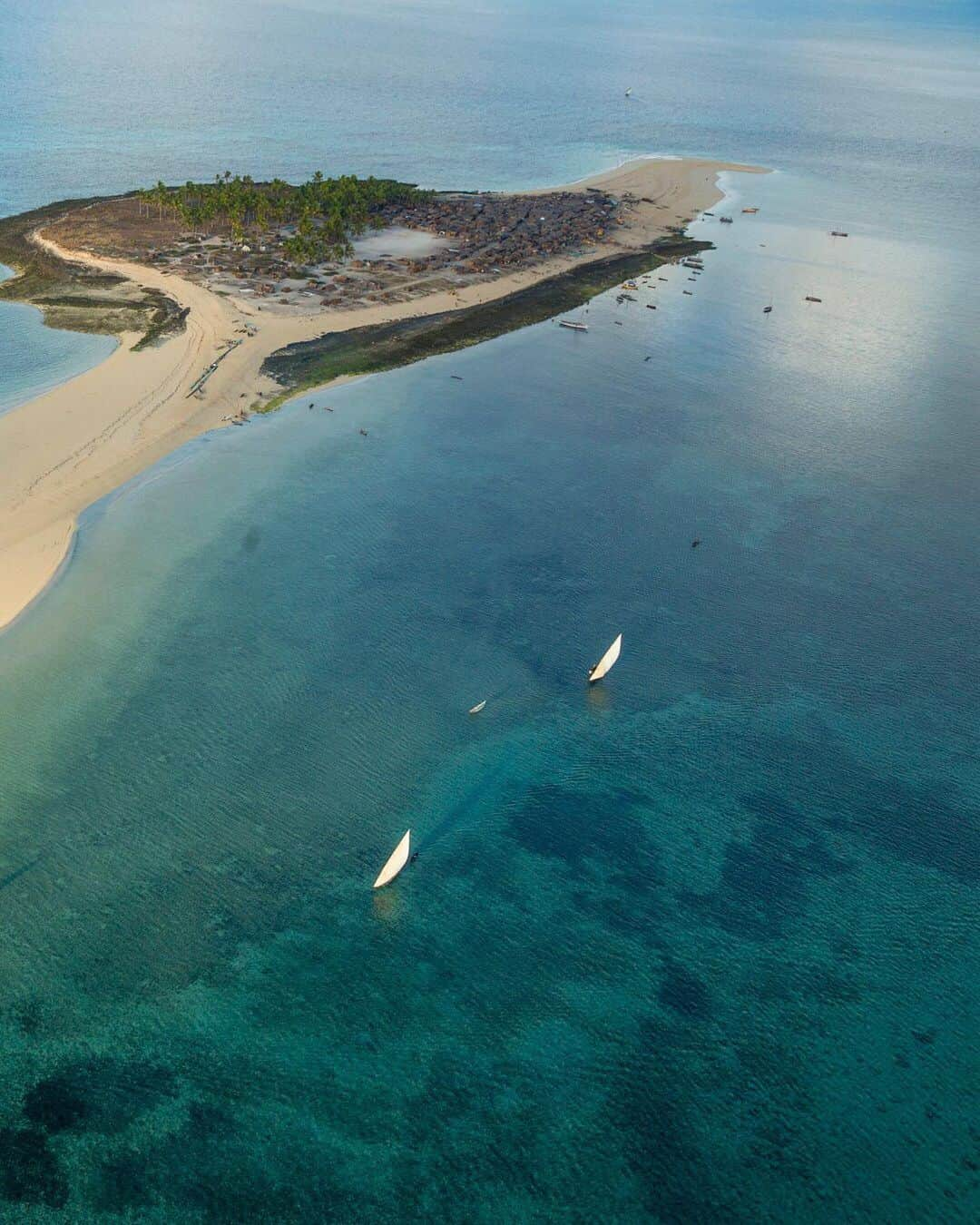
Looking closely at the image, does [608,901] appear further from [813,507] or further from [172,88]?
[172,88]

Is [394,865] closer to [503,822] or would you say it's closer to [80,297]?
[503,822]

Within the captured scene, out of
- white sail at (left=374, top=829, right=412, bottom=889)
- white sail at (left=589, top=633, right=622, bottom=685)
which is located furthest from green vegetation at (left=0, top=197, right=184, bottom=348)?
white sail at (left=374, top=829, right=412, bottom=889)

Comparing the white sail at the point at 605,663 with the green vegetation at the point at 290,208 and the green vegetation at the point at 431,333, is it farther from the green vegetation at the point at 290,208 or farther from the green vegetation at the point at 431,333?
the green vegetation at the point at 290,208

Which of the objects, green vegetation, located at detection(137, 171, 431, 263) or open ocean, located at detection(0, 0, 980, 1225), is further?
green vegetation, located at detection(137, 171, 431, 263)

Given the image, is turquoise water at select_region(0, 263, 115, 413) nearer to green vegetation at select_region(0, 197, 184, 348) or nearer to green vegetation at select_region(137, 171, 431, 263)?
green vegetation at select_region(0, 197, 184, 348)

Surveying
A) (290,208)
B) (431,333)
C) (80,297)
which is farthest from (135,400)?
(290,208)

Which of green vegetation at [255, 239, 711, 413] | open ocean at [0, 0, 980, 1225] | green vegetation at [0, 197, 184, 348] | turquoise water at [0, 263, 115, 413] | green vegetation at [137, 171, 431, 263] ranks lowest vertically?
open ocean at [0, 0, 980, 1225]

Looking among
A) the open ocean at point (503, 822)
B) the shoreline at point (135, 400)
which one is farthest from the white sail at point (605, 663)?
the shoreline at point (135, 400)
